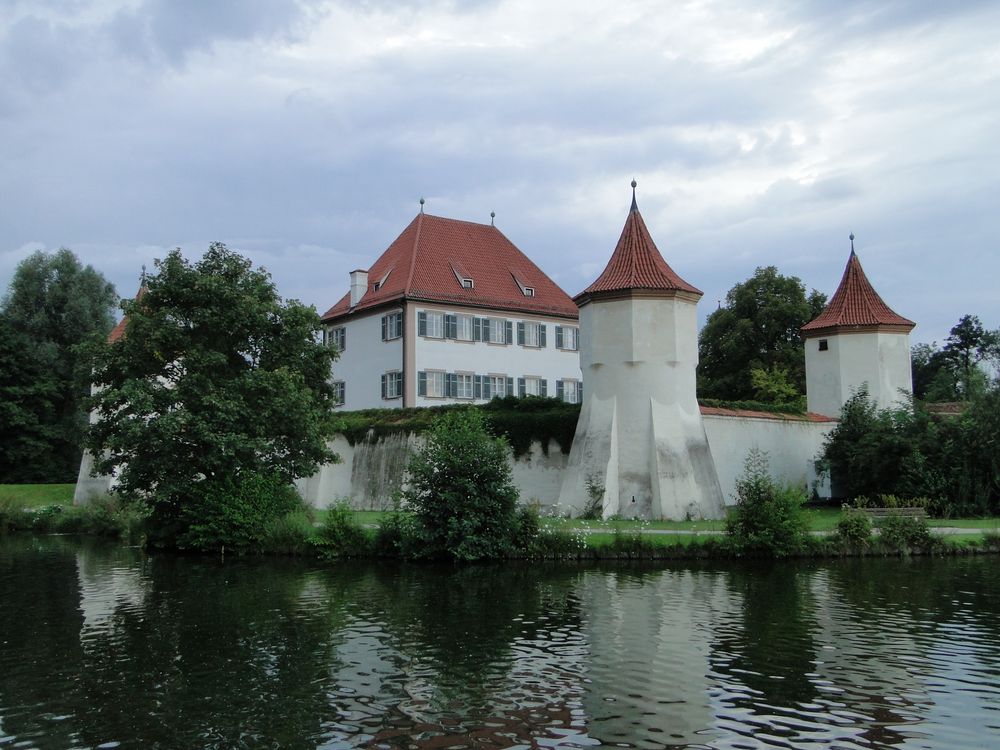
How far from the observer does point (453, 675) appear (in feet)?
35.4

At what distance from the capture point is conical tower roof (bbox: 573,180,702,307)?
91.9 ft

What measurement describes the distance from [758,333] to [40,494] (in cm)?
3529

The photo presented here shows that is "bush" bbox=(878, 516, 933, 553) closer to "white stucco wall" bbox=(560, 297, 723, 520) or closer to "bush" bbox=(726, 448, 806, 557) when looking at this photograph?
"bush" bbox=(726, 448, 806, 557)

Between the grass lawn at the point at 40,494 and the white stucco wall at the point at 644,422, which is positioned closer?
the white stucco wall at the point at 644,422

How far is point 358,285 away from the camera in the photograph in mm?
44406

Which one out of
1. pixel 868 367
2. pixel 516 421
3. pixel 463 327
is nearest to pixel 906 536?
pixel 516 421

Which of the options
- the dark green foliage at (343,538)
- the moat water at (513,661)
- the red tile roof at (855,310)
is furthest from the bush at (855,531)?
the red tile roof at (855,310)

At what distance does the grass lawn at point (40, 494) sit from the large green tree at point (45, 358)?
4.06 metres

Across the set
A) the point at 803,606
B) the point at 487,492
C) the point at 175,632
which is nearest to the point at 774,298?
the point at 487,492

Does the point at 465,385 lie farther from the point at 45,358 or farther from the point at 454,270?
the point at 45,358

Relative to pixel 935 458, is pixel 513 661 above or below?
below

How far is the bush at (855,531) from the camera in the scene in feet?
71.2

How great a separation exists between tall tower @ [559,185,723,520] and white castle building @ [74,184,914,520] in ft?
Result: 0.13

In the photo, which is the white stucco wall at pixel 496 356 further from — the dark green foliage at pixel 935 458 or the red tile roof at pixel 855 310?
the dark green foliage at pixel 935 458
